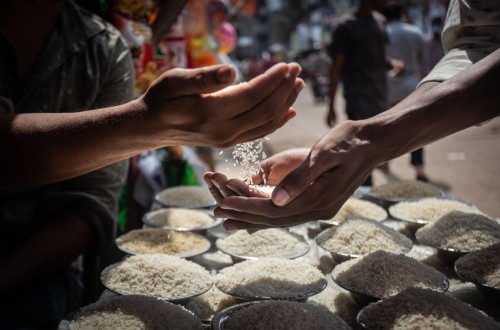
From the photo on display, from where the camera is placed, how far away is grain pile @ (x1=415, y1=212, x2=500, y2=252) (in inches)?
65.4

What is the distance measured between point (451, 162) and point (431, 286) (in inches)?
219

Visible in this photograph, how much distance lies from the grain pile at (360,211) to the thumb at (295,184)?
93 centimetres

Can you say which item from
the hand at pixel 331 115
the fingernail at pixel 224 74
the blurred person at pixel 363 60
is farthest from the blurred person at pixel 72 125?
the hand at pixel 331 115

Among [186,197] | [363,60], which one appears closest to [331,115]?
[363,60]

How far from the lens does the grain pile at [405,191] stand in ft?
8.15

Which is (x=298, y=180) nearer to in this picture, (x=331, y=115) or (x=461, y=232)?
(x=461, y=232)

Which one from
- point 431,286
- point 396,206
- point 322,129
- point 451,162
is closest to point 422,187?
point 396,206

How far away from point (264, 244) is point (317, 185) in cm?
64

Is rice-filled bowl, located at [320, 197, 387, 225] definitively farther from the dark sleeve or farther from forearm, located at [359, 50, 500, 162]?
the dark sleeve

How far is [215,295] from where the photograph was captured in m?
1.54

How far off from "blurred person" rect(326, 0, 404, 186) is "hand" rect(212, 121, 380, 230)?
2831 mm

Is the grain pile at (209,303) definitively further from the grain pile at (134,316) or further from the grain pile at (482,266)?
the grain pile at (482,266)

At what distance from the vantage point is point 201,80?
104cm

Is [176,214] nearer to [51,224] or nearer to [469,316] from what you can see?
[51,224]
